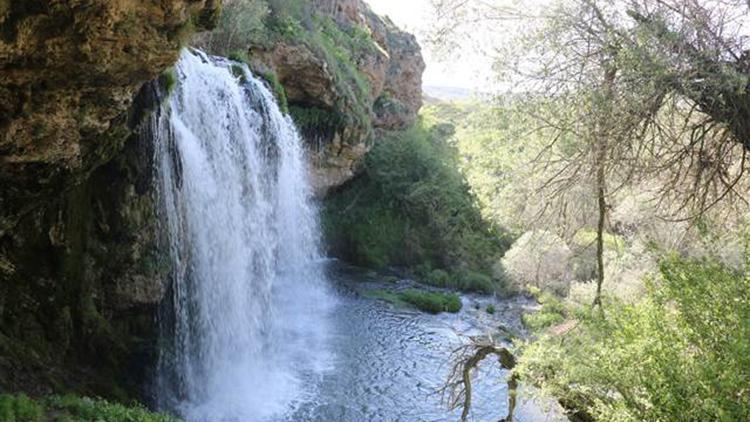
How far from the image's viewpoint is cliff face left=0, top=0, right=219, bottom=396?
6148 millimetres

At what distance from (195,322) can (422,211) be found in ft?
53.0

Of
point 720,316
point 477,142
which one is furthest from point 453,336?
→ point 720,316

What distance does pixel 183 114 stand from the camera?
12844 mm

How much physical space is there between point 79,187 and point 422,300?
12486mm

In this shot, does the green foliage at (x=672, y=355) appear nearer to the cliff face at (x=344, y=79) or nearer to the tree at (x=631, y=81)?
the tree at (x=631, y=81)

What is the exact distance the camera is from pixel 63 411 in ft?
25.5

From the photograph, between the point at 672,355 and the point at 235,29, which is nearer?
the point at 672,355

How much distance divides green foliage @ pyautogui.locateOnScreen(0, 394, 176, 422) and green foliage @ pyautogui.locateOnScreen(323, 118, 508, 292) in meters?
17.4

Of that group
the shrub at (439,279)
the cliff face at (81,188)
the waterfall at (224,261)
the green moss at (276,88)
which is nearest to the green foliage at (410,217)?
the shrub at (439,279)

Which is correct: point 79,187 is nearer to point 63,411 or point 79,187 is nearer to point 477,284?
point 63,411

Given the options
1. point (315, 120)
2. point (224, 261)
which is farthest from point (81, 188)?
point (315, 120)

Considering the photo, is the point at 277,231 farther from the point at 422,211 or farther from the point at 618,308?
the point at 618,308

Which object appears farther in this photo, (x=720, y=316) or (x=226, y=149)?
(x=226, y=149)

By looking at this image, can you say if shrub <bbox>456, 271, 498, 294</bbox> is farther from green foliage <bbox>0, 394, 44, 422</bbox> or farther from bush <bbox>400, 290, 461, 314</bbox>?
green foliage <bbox>0, 394, 44, 422</bbox>
